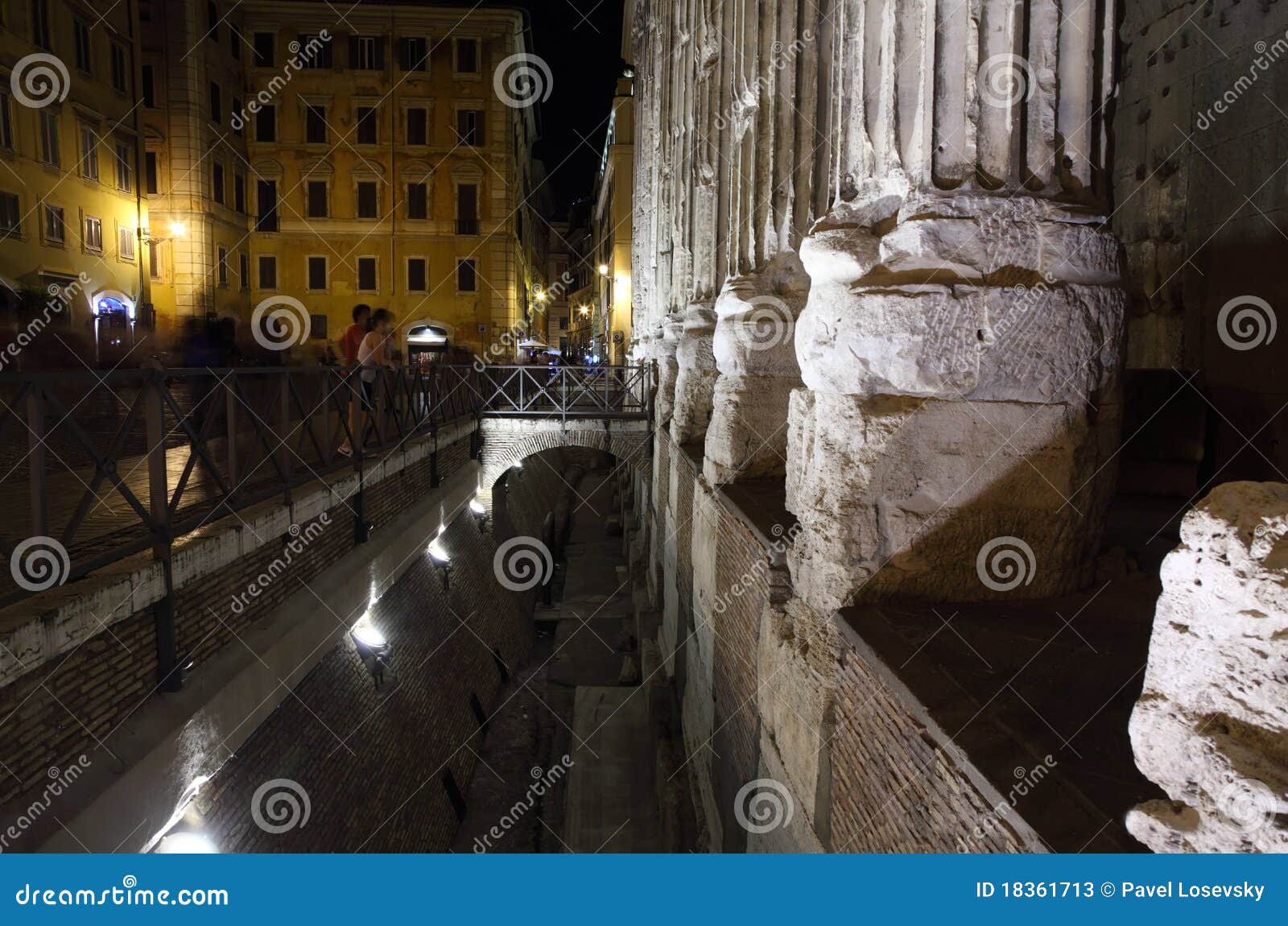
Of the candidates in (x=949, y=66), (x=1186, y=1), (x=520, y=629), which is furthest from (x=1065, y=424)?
(x=520, y=629)

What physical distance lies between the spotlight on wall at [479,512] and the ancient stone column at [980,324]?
10224mm

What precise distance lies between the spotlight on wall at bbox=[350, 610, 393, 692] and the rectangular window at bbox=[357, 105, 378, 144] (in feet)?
72.5

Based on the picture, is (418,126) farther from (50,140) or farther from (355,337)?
(355,337)

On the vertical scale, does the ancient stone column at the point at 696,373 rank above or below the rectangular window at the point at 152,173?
below

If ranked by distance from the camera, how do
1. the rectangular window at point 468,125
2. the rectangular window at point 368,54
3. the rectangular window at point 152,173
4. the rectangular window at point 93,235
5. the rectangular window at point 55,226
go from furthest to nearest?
the rectangular window at point 468,125
the rectangular window at point 368,54
the rectangular window at point 152,173
the rectangular window at point 93,235
the rectangular window at point 55,226

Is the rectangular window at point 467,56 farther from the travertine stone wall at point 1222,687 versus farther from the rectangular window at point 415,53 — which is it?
the travertine stone wall at point 1222,687

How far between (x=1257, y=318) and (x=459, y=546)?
889 cm

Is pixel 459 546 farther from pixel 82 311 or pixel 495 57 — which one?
pixel 495 57

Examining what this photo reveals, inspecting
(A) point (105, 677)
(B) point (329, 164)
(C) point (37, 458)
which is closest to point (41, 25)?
(B) point (329, 164)

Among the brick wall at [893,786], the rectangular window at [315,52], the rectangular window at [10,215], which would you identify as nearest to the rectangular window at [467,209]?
the rectangular window at [315,52]

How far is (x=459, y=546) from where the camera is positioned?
37.1ft

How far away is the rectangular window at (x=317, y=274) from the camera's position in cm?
2581

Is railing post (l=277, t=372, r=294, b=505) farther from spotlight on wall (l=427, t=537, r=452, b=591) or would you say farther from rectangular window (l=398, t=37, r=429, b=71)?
rectangular window (l=398, t=37, r=429, b=71)

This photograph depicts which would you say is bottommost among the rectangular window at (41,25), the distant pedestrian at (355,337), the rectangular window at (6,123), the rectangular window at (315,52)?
the distant pedestrian at (355,337)
